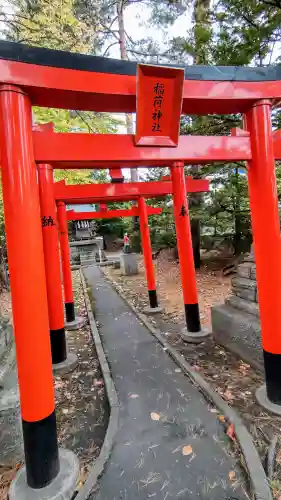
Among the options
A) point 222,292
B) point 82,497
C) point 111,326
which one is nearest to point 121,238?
point 222,292

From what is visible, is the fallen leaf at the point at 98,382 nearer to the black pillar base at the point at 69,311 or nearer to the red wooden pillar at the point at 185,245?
the red wooden pillar at the point at 185,245

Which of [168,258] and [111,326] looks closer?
[111,326]

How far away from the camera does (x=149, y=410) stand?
3.43 metres

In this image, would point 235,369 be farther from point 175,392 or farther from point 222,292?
point 222,292

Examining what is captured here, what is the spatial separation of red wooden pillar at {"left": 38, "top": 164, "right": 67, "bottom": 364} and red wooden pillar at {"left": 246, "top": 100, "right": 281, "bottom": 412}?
3170 millimetres

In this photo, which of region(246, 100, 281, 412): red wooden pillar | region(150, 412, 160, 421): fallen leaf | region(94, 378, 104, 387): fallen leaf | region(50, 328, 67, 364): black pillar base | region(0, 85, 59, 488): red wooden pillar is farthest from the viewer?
region(50, 328, 67, 364): black pillar base

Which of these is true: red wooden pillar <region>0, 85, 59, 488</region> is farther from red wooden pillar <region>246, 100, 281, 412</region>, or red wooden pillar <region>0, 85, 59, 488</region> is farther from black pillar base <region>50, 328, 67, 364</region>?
black pillar base <region>50, 328, 67, 364</region>

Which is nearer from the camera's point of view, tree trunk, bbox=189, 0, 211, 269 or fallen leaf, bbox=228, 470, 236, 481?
fallen leaf, bbox=228, 470, 236, 481

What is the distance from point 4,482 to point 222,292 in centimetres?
784

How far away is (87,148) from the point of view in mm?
2771

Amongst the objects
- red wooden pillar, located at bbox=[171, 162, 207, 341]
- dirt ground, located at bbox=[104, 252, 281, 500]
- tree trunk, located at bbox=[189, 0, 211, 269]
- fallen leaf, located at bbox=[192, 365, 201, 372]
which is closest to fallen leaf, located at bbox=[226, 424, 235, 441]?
dirt ground, located at bbox=[104, 252, 281, 500]

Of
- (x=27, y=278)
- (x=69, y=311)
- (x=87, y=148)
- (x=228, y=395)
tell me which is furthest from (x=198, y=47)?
(x=69, y=311)

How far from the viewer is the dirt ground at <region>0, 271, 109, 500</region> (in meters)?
2.79

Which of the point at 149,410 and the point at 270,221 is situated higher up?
the point at 270,221
